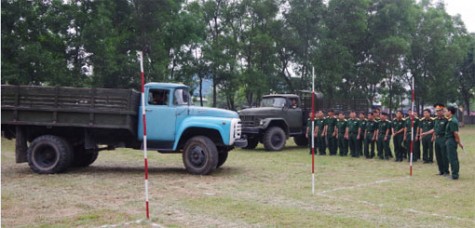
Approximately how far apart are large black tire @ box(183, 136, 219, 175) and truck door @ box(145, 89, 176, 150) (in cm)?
44

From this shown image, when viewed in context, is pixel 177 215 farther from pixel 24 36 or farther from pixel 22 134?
pixel 24 36

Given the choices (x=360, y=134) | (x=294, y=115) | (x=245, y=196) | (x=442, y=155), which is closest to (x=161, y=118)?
(x=245, y=196)

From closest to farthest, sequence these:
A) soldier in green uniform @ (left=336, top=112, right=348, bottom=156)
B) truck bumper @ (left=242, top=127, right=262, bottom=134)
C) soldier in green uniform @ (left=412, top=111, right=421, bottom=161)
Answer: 1. soldier in green uniform @ (left=412, top=111, right=421, bottom=161)
2. soldier in green uniform @ (left=336, top=112, right=348, bottom=156)
3. truck bumper @ (left=242, top=127, right=262, bottom=134)

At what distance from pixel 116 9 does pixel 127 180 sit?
18.2 m

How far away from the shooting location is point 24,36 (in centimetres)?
2241

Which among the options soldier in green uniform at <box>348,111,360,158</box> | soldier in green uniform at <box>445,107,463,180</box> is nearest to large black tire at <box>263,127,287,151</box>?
soldier in green uniform at <box>348,111,360,158</box>

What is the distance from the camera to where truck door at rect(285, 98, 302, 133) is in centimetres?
1766

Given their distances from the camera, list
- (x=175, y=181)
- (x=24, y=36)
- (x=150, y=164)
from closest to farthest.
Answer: (x=175, y=181) → (x=150, y=164) → (x=24, y=36)

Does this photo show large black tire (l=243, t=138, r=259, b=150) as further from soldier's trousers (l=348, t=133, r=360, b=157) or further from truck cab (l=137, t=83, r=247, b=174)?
truck cab (l=137, t=83, r=247, b=174)

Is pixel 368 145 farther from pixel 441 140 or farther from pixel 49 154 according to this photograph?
pixel 49 154

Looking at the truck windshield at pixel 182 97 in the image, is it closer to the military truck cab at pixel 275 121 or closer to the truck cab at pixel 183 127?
the truck cab at pixel 183 127

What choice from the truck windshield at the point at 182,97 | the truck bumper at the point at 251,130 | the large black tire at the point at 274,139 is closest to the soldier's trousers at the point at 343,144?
the large black tire at the point at 274,139

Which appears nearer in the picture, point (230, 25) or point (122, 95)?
point (122, 95)

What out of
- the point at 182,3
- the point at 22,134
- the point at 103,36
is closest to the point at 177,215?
the point at 22,134
